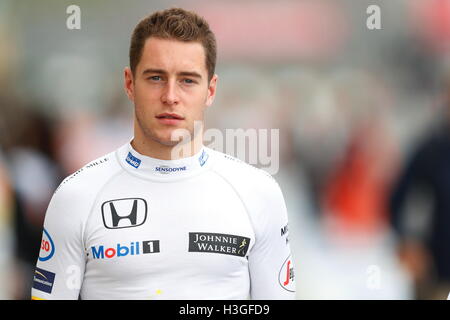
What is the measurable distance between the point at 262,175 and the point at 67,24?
8.84 feet

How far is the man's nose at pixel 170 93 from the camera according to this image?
11.7 feet

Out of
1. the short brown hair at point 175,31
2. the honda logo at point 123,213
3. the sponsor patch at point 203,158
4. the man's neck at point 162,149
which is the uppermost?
the short brown hair at point 175,31

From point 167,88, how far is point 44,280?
4.81 feet

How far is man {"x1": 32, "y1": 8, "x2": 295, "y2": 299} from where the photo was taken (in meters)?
3.61

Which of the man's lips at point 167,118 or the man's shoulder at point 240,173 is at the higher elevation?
the man's lips at point 167,118

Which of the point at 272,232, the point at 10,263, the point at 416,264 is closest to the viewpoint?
the point at 272,232

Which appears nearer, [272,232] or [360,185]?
[272,232]

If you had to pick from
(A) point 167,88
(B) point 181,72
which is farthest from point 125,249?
(B) point 181,72

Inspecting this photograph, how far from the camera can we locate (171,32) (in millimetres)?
3717

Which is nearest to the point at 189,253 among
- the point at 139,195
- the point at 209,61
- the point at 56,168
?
the point at 139,195

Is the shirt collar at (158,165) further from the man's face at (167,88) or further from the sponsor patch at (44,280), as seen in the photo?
the sponsor patch at (44,280)

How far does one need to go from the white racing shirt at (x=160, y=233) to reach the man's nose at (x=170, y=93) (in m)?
0.43

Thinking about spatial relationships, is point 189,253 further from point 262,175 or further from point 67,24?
point 67,24

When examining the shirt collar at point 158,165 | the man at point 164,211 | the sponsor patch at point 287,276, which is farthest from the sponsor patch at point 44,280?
the sponsor patch at point 287,276
